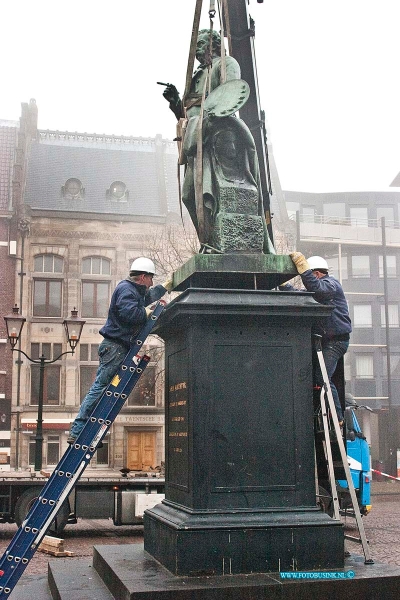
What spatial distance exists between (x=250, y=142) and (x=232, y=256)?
3.98 feet

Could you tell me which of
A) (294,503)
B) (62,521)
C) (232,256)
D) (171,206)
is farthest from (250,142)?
(171,206)

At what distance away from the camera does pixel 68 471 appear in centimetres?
561

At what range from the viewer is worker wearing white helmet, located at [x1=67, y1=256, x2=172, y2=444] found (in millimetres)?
6203

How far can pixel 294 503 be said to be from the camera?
5.71 metres

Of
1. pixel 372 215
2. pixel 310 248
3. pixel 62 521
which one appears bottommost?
pixel 62 521

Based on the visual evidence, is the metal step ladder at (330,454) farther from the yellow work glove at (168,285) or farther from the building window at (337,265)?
the building window at (337,265)

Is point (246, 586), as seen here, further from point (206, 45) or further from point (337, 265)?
point (337, 265)

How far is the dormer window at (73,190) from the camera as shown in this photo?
35438 mm

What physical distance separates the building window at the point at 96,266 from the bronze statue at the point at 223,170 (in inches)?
1076

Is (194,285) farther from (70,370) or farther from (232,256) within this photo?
(70,370)

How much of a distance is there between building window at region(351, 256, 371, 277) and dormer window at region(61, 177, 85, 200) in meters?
16.0

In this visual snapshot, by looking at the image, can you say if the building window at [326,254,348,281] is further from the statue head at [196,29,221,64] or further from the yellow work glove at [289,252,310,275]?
the yellow work glove at [289,252,310,275]

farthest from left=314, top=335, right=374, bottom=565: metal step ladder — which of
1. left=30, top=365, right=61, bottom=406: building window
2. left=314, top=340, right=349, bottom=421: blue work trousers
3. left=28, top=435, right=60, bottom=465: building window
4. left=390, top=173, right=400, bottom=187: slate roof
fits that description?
left=390, top=173, right=400, bottom=187: slate roof

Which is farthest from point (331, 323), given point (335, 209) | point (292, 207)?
point (335, 209)
